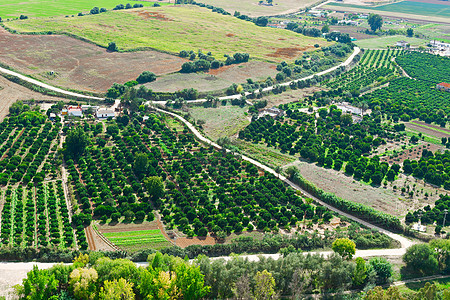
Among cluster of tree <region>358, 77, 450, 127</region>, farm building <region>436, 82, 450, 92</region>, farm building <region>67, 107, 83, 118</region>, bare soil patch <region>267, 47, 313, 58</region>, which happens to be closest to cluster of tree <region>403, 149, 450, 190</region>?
cluster of tree <region>358, 77, 450, 127</region>

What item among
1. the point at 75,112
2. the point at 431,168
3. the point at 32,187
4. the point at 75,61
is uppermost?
the point at 75,61

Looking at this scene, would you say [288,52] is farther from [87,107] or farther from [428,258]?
[428,258]

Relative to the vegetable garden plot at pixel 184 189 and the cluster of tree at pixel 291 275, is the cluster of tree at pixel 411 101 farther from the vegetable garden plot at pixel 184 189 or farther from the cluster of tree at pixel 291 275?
the cluster of tree at pixel 291 275

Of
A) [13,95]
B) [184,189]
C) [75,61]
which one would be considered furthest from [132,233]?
[75,61]

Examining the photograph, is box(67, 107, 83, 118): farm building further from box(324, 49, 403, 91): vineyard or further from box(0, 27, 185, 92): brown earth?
box(324, 49, 403, 91): vineyard

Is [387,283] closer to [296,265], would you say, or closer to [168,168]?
[296,265]

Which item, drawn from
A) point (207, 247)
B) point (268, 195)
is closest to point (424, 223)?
point (268, 195)

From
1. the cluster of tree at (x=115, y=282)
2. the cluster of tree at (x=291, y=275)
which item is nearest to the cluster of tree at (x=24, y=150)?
the cluster of tree at (x=115, y=282)

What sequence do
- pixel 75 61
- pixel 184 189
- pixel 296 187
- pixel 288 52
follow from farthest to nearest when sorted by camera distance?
1. pixel 288 52
2. pixel 75 61
3. pixel 296 187
4. pixel 184 189
